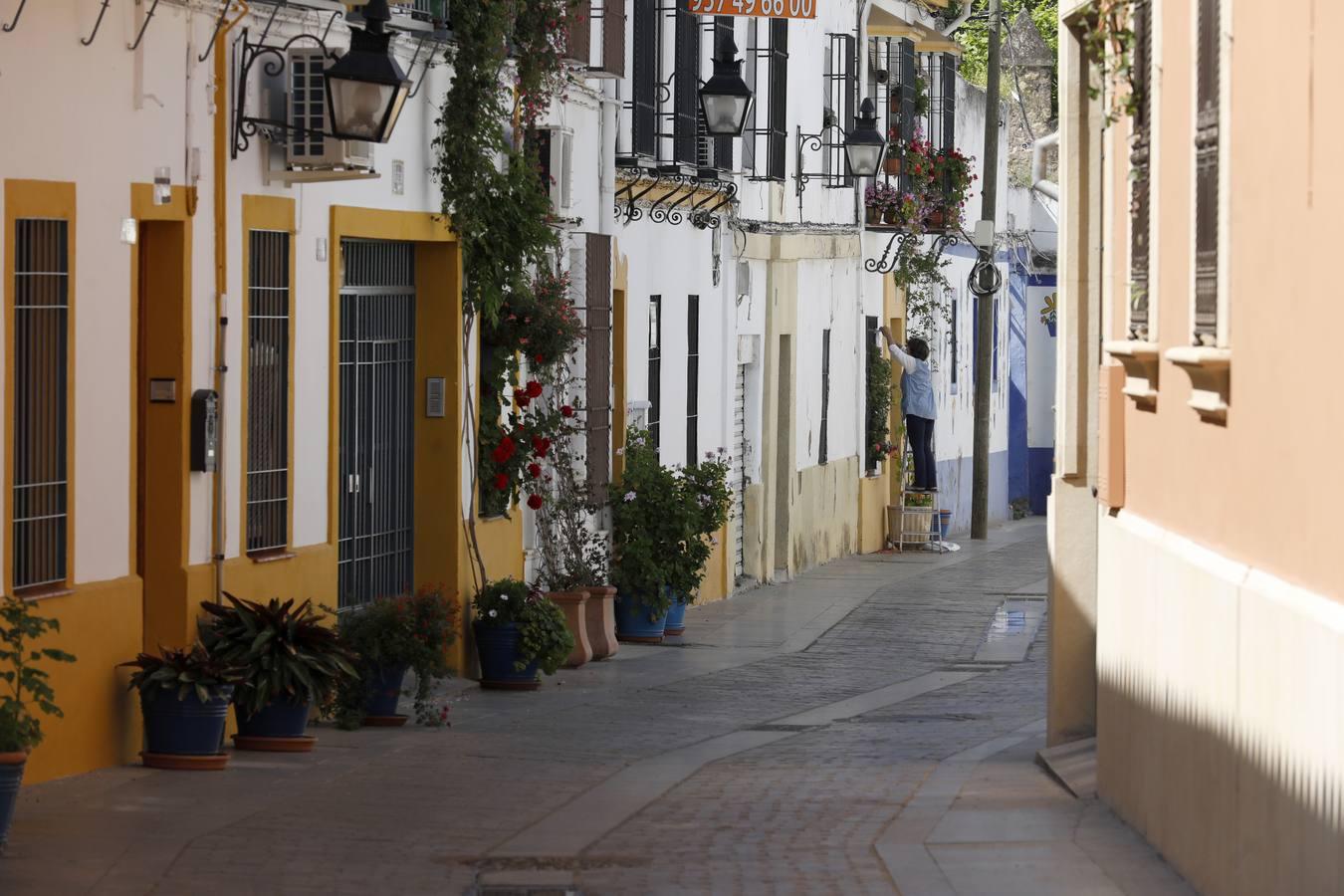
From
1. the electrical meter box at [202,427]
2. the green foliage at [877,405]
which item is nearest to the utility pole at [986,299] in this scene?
the green foliage at [877,405]

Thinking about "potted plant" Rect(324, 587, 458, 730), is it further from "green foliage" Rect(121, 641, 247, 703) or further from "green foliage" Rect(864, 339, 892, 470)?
"green foliage" Rect(864, 339, 892, 470)

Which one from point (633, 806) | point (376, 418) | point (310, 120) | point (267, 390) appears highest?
point (310, 120)

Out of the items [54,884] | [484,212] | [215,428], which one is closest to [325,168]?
[215,428]

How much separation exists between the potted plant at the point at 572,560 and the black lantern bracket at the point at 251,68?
419cm

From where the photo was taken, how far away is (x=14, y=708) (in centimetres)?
809

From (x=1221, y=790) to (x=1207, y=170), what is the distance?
6.87ft

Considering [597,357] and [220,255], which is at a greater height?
[220,255]

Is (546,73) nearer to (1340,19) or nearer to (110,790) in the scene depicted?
(110,790)

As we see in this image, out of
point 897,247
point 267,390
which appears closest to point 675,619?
point 267,390

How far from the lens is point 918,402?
27.5 metres

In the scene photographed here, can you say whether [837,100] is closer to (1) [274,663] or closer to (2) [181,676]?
(1) [274,663]

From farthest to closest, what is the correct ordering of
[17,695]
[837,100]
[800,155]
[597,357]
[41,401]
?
1. [837,100]
2. [800,155]
3. [597,357]
4. [41,401]
5. [17,695]

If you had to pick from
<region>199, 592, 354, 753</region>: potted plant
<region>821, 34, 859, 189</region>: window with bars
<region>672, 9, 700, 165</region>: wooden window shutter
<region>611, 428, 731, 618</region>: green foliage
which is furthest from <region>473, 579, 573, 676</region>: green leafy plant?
<region>821, 34, 859, 189</region>: window with bars

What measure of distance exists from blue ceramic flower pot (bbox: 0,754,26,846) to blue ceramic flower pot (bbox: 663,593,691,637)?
9624 millimetres
